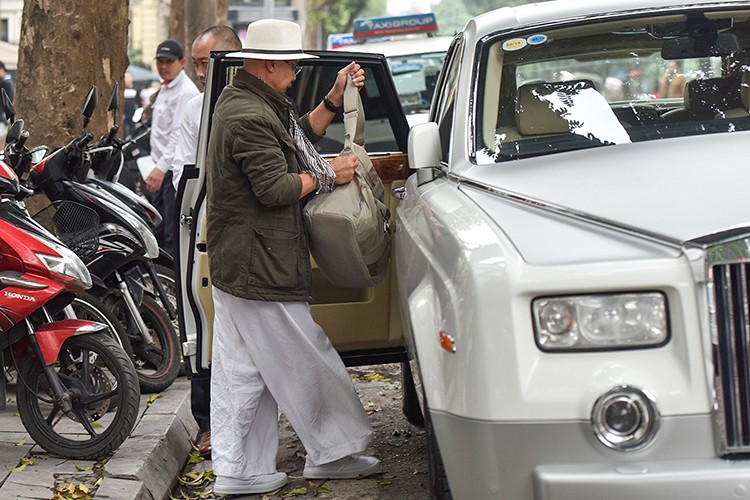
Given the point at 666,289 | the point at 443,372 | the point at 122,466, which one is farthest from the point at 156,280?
the point at 666,289

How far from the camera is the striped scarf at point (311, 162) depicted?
4.95 metres

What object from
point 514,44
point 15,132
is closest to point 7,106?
point 15,132

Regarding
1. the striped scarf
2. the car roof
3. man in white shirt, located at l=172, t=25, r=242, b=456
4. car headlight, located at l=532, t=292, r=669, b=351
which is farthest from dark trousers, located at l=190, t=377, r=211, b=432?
the car roof

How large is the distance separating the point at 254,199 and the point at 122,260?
2.09 meters

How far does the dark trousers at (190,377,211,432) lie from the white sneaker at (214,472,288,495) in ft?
2.22

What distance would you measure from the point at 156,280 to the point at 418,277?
10.6 ft

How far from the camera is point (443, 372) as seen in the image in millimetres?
3391

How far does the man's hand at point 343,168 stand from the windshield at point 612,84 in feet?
2.01

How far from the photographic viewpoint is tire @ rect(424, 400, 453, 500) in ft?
11.9

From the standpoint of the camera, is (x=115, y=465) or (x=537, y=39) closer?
(x=537, y=39)

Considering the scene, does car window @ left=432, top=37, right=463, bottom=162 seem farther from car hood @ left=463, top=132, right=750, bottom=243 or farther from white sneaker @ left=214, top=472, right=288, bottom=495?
white sneaker @ left=214, top=472, right=288, bottom=495

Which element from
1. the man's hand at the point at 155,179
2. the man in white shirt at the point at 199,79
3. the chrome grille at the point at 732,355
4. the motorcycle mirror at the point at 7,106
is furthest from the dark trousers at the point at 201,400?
the man's hand at the point at 155,179

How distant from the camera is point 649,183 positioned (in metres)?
3.65

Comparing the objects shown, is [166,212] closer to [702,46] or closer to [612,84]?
[612,84]
